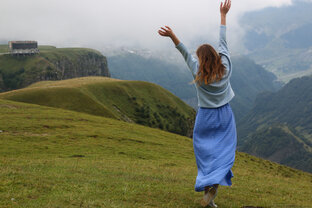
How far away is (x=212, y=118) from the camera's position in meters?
12.3

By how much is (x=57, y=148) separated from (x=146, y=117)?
4081 inches

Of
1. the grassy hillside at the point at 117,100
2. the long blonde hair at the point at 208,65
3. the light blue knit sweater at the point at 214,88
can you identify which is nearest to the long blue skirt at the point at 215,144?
the light blue knit sweater at the point at 214,88

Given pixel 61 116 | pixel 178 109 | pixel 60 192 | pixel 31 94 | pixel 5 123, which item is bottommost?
pixel 178 109

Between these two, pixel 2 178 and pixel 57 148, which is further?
pixel 57 148

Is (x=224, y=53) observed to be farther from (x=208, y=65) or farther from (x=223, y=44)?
(x=208, y=65)

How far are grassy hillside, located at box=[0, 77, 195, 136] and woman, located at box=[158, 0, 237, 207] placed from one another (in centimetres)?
9597

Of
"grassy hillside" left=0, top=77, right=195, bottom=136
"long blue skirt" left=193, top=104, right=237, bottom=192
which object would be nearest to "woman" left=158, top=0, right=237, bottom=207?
"long blue skirt" left=193, top=104, right=237, bottom=192

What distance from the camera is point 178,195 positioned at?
14.4 meters

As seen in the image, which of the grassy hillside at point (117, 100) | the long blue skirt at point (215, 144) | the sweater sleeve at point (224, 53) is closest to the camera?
the long blue skirt at point (215, 144)

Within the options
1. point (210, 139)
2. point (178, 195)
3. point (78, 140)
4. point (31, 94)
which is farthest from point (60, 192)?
point (31, 94)

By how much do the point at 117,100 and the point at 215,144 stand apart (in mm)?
133199

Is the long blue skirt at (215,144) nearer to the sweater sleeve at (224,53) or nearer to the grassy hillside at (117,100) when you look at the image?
the sweater sleeve at (224,53)

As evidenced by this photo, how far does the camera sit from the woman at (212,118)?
39.1 feet

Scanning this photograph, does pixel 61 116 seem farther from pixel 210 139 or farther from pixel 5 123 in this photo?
pixel 210 139
